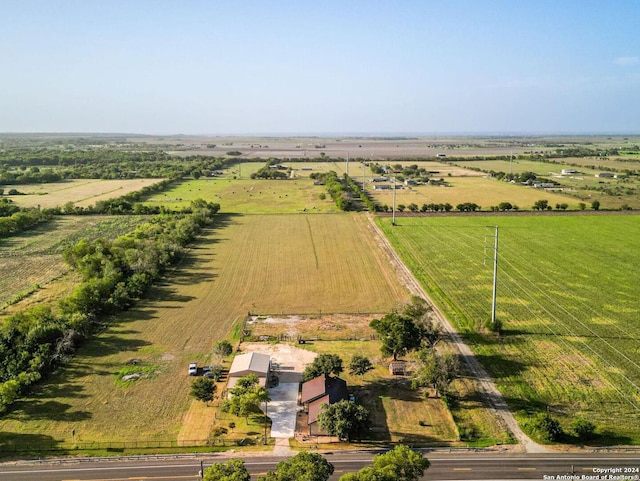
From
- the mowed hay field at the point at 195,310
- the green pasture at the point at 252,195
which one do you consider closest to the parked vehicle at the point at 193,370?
the mowed hay field at the point at 195,310

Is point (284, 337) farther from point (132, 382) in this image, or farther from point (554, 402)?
point (554, 402)

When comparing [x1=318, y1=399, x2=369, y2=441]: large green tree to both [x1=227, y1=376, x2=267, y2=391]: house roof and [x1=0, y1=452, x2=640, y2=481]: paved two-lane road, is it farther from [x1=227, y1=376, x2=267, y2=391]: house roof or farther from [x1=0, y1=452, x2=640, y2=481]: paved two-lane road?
[x1=227, y1=376, x2=267, y2=391]: house roof

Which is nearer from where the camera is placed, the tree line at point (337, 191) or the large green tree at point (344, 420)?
the large green tree at point (344, 420)

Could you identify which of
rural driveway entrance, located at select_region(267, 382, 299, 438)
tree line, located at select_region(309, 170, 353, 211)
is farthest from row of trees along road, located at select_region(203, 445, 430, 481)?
tree line, located at select_region(309, 170, 353, 211)

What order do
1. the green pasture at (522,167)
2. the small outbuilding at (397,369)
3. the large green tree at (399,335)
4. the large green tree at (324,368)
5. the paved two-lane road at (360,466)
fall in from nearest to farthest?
1. the paved two-lane road at (360,466)
2. the large green tree at (324,368)
3. the small outbuilding at (397,369)
4. the large green tree at (399,335)
5. the green pasture at (522,167)

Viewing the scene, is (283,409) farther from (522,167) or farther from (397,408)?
(522,167)

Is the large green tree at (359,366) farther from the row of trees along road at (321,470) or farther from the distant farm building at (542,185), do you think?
the distant farm building at (542,185)

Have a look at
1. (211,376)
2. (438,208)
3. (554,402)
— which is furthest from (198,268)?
(438,208)
